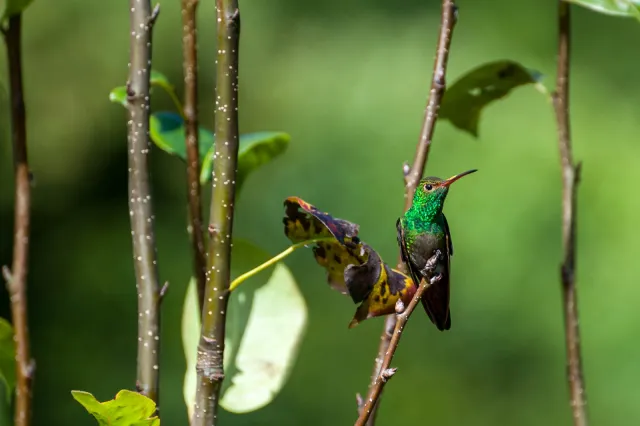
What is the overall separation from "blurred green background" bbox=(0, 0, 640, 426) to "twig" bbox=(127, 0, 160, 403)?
7.34ft

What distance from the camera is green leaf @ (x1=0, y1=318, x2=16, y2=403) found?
0.82 m

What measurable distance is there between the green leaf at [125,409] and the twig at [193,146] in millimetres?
173

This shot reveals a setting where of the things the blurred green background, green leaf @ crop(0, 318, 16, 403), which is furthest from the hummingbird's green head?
the blurred green background

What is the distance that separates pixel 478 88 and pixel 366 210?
2332 millimetres

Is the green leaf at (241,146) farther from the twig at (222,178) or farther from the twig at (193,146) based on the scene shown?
the twig at (222,178)

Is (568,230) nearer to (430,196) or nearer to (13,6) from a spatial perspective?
(430,196)

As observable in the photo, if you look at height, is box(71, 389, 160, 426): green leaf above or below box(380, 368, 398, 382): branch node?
below

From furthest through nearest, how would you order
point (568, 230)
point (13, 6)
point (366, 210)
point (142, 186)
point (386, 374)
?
point (366, 210), point (568, 230), point (13, 6), point (142, 186), point (386, 374)

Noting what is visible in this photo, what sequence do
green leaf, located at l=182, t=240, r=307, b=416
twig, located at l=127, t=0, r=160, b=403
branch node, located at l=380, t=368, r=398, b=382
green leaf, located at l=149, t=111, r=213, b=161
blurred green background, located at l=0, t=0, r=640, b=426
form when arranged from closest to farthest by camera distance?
branch node, located at l=380, t=368, r=398, b=382, twig, located at l=127, t=0, r=160, b=403, green leaf, located at l=182, t=240, r=307, b=416, green leaf, located at l=149, t=111, r=213, b=161, blurred green background, located at l=0, t=0, r=640, b=426

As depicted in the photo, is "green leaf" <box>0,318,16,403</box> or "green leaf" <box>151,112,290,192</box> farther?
"green leaf" <box>151,112,290,192</box>

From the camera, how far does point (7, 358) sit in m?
0.84

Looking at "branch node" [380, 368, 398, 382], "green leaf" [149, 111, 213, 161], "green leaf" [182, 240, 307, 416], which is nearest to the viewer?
"branch node" [380, 368, 398, 382]

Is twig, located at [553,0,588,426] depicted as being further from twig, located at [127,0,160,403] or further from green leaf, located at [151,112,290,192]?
twig, located at [127,0,160,403]

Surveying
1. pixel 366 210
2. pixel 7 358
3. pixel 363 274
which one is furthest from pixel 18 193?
pixel 366 210
